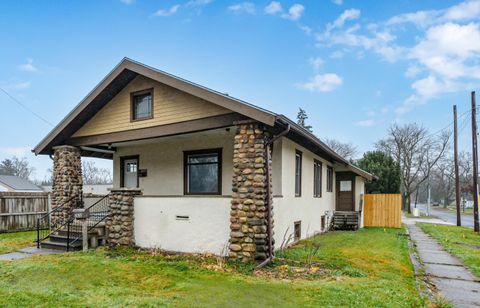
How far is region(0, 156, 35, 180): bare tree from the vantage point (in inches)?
2103

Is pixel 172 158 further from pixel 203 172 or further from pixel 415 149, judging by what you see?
pixel 415 149

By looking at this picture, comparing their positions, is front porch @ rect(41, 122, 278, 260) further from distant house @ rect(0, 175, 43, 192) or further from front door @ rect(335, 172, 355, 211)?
distant house @ rect(0, 175, 43, 192)

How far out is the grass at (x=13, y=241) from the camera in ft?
32.6

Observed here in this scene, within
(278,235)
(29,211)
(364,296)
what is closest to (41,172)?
(29,211)

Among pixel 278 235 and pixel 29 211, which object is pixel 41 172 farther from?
pixel 278 235

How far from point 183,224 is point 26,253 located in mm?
4517

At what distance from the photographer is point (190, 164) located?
1077 centimetres

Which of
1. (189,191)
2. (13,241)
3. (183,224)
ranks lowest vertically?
(13,241)

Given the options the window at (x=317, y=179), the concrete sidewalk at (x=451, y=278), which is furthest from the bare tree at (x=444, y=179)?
the concrete sidewalk at (x=451, y=278)

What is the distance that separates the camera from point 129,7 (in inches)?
527

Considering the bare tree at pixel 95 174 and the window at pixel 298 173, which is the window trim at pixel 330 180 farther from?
the bare tree at pixel 95 174

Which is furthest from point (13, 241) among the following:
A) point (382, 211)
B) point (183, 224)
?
point (382, 211)

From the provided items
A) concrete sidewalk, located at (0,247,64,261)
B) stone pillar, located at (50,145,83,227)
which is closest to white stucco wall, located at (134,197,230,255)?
concrete sidewalk, located at (0,247,64,261)

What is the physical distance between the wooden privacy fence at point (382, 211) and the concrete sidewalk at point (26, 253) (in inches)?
570
